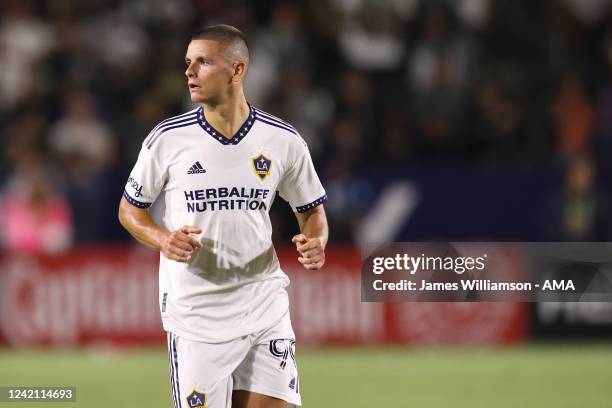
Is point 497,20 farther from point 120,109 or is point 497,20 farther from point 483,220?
point 120,109

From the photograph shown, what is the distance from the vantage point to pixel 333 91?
50.8 ft

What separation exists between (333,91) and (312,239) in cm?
994

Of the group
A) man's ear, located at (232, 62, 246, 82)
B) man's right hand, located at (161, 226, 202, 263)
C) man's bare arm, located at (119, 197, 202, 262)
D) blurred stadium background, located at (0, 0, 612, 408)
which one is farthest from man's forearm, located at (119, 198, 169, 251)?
blurred stadium background, located at (0, 0, 612, 408)

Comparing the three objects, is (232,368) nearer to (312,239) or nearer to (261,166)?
(312,239)

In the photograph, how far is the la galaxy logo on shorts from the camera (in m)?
5.61

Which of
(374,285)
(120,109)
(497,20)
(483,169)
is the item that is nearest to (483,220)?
(483,169)

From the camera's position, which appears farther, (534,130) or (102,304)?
(534,130)

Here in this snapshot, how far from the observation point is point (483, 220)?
14.3m

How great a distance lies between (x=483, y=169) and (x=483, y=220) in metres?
0.64

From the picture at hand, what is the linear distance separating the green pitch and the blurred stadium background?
68mm

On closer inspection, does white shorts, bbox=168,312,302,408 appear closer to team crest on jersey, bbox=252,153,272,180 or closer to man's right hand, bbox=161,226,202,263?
man's right hand, bbox=161,226,202,263

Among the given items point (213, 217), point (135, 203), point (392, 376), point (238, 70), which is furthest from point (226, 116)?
point (392, 376)

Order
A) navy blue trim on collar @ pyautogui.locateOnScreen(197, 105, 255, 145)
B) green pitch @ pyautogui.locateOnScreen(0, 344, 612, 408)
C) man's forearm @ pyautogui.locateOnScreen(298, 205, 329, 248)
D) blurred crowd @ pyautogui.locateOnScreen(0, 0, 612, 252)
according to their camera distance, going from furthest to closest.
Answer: blurred crowd @ pyautogui.locateOnScreen(0, 0, 612, 252), green pitch @ pyautogui.locateOnScreen(0, 344, 612, 408), man's forearm @ pyautogui.locateOnScreen(298, 205, 329, 248), navy blue trim on collar @ pyautogui.locateOnScreen(197, 105, 255, 145)

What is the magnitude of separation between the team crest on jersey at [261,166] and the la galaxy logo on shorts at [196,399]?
1.09m
